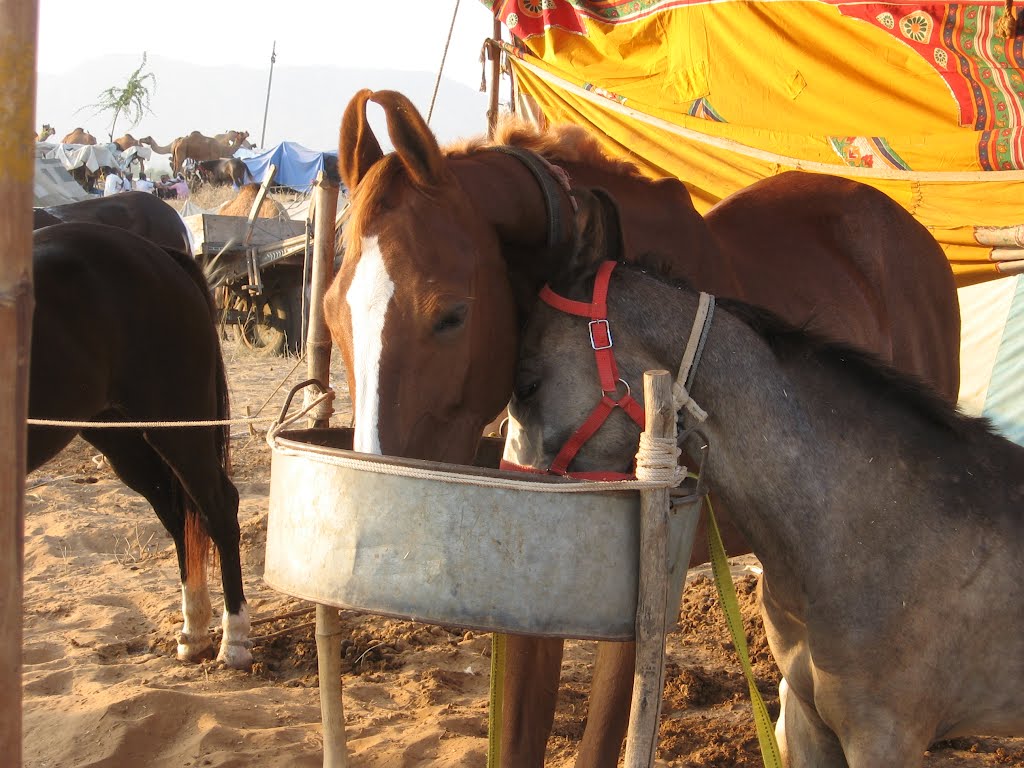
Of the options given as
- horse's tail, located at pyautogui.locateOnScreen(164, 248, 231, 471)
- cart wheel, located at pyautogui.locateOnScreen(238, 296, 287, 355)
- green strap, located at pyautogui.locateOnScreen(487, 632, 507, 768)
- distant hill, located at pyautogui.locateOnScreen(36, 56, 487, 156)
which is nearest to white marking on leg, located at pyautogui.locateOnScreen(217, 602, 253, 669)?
horse's tail, located at pyautogui.locateOnScreen(164, 248, 231, 471)

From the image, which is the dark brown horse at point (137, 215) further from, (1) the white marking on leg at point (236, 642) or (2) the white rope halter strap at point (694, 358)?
(2) the white rope halter strap at point (694, 358)

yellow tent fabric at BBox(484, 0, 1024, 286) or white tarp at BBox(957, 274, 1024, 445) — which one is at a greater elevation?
yellow tent fabric at BBox(484, 0, 1024, 286)

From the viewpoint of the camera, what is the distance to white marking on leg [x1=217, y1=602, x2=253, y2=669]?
13.5 feet

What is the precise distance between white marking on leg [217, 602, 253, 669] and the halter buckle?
3012 millimetres

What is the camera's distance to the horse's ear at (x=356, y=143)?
7.34 feet

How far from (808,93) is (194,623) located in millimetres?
4059

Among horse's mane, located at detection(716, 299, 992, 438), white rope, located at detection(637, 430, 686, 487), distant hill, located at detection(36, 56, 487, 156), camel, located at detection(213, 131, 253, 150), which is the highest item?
distant hill, located at detection(36, 56, 487, 156)

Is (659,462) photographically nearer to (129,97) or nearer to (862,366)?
(862,366)

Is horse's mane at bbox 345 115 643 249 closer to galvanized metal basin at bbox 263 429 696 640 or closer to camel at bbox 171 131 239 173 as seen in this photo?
galvanized metal basin at bbox 263 429 696 640

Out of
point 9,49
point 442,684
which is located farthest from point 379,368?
point 442,684

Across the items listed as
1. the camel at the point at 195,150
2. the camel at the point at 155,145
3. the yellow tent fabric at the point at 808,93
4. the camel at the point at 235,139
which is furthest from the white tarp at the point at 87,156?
the yellow tent fabric at the point at 808,93

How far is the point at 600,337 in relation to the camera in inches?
70.9

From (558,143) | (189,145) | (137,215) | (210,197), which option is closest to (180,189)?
(210,197)

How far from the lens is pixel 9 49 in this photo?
1.22m
